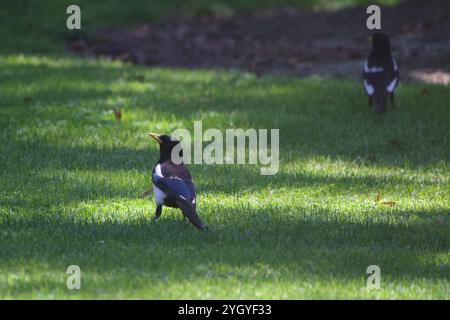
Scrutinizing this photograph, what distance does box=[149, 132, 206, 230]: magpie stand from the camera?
27.1ft

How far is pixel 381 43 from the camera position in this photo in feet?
46.7

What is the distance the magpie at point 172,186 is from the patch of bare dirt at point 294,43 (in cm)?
756

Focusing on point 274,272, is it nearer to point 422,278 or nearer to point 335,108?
point 422,278

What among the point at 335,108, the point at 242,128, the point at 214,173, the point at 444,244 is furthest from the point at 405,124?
the point at 444,244

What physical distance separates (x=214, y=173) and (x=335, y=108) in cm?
362

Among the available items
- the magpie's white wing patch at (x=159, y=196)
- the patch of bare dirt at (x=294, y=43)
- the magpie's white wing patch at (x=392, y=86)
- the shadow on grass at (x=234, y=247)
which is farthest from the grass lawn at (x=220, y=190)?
the patch of bare dirt at (x=294, y=43)

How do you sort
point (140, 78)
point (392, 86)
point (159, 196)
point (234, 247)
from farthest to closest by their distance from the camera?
1. point (140, 78)
2. point (392, 86)
3. point (159, 196)
4. point (234, 247)

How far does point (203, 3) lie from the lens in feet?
81.3

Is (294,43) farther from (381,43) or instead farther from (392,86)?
(392,86)

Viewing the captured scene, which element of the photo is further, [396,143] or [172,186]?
[396,143]

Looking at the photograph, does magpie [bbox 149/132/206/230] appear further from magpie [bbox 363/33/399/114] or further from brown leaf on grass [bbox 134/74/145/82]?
brown leaf on grass [bbox 134/74/145/82]

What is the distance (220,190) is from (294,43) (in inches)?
369

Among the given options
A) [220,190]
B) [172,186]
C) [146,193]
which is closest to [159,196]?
[172,186]

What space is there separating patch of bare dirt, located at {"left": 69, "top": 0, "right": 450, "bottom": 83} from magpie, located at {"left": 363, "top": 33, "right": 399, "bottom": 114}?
5.08 ft
